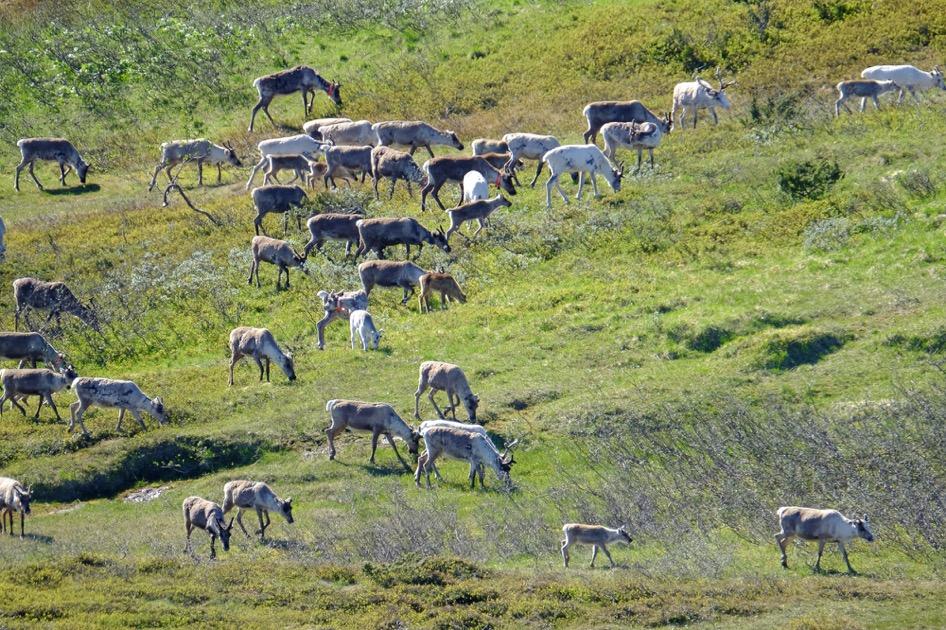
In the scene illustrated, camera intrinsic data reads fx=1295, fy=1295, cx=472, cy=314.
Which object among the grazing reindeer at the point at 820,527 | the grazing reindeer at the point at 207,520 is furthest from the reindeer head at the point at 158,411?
the grazing reindeer at the point at 820,527

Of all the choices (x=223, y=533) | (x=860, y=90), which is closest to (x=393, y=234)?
(x=223, y=533)

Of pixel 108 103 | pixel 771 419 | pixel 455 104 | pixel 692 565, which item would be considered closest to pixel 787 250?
pixel 771 419

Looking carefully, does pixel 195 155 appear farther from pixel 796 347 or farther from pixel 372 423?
pixel 796 347

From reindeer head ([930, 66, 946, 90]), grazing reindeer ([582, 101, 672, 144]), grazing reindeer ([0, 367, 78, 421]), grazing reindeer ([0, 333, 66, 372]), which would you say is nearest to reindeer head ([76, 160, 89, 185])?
grazing reindeer ([0, 333, 66, 372])

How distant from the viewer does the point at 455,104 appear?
48750mm

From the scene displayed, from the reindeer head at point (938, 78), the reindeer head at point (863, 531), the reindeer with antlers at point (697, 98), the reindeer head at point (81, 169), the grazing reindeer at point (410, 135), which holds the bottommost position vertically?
the reindeer head at point (863, 531)

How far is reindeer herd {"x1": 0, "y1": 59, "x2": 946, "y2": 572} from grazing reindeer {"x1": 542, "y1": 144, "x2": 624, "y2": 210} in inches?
1.6

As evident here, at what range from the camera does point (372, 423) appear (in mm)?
24203

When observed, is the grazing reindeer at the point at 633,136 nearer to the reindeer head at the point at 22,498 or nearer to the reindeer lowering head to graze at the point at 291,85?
the reindeer lowering head to graze at the point at 291,85

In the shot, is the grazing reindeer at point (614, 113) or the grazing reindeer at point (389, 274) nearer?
the grazing reindeer at point (389, 274)

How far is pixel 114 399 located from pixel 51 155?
21803mm

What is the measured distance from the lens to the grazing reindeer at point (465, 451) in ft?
74.7

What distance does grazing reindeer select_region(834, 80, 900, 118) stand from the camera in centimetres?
4072

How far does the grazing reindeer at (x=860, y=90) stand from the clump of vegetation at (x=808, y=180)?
6.82 metres
